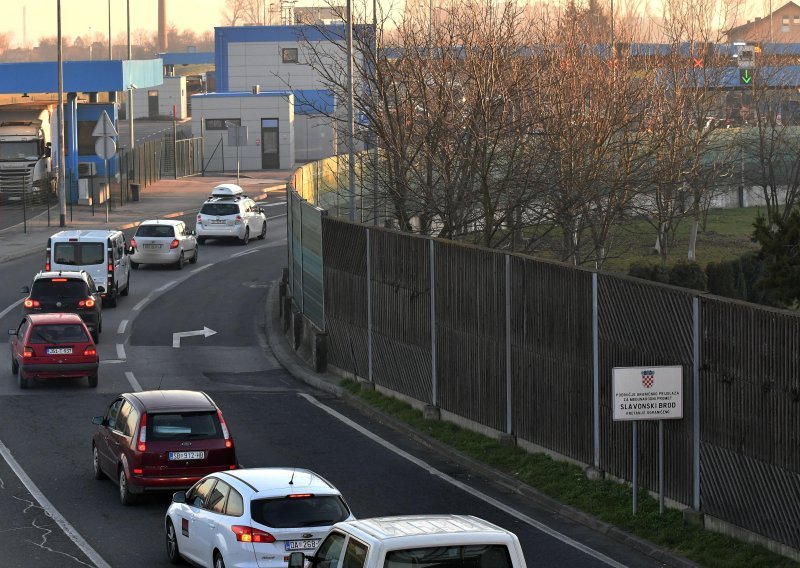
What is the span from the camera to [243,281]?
42.8m

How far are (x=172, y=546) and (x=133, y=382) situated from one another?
1304 cm

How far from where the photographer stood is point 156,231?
143 ft

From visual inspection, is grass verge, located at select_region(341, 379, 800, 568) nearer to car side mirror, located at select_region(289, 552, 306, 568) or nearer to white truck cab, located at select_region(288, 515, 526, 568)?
white truck cab, located at select_region(288, 515, 526, 568)

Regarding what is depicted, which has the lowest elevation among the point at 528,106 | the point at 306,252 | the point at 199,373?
the point at 199,373

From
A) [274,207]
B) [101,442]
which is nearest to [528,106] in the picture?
[101,442]

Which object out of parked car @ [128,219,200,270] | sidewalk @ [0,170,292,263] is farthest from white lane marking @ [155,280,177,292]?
sidewalk @ [0,170,292,263]

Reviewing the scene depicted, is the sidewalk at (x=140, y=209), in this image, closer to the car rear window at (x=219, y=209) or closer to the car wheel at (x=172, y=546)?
the car rear window at (x=219, y=209)

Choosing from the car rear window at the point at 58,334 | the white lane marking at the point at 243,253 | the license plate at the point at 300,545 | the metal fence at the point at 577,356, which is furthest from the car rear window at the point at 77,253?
the license plate at the point at 300,545

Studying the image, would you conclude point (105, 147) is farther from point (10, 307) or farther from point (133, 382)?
point (133, 382)

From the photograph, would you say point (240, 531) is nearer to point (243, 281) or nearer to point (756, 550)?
point (756, 550)

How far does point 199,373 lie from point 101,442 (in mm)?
9850

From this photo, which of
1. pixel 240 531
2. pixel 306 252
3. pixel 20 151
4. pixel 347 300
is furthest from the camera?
pixel 20 151

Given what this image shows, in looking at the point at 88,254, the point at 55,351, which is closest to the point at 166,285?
the point at 88,254

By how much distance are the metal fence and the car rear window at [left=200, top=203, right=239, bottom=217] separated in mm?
22259
